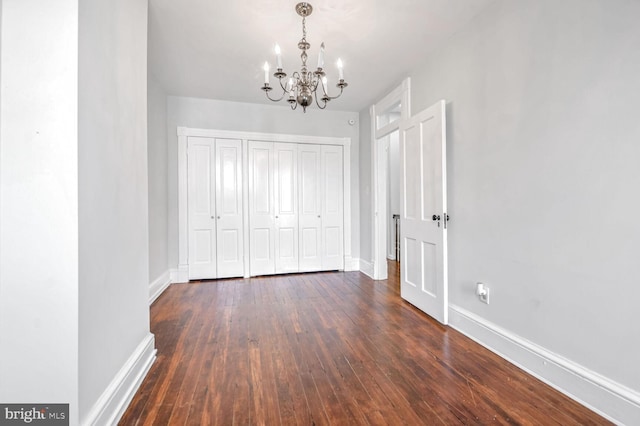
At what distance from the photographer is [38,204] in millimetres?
1132

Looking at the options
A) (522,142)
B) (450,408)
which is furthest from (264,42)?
(450,408)

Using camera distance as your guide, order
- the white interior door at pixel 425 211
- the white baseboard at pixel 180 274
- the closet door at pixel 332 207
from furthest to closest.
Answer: the closet door at pixel 332 207, the white baseboard at pixel 180 274, the white interior door at pixel 425 211

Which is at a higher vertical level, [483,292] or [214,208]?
Result: [214,208]

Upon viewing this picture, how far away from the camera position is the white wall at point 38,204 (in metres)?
1.11

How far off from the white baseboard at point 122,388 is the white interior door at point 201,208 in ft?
7.73

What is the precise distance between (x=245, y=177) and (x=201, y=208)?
813 millimetres

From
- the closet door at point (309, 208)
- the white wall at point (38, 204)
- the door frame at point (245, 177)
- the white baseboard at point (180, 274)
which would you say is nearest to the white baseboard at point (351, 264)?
the door frame at point (245, 177)

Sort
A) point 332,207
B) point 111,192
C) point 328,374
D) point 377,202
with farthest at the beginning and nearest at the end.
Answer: point 332,207, point 377,202, point 328,374, point 111,192

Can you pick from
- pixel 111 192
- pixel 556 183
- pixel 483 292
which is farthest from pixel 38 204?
pixel 483 292

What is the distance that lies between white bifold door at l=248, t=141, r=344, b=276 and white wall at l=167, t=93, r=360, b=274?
26cm

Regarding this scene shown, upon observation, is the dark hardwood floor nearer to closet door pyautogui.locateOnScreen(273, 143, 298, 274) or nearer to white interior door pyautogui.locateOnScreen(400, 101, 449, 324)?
white interior door pyautogui.locateOnScreen(400, 101, 449, 324)

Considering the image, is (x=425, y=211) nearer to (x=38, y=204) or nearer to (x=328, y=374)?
(x=328, y=374)

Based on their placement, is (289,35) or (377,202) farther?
(377,202)

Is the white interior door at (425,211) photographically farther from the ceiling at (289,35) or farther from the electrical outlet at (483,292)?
the ceiling at (289,35)
